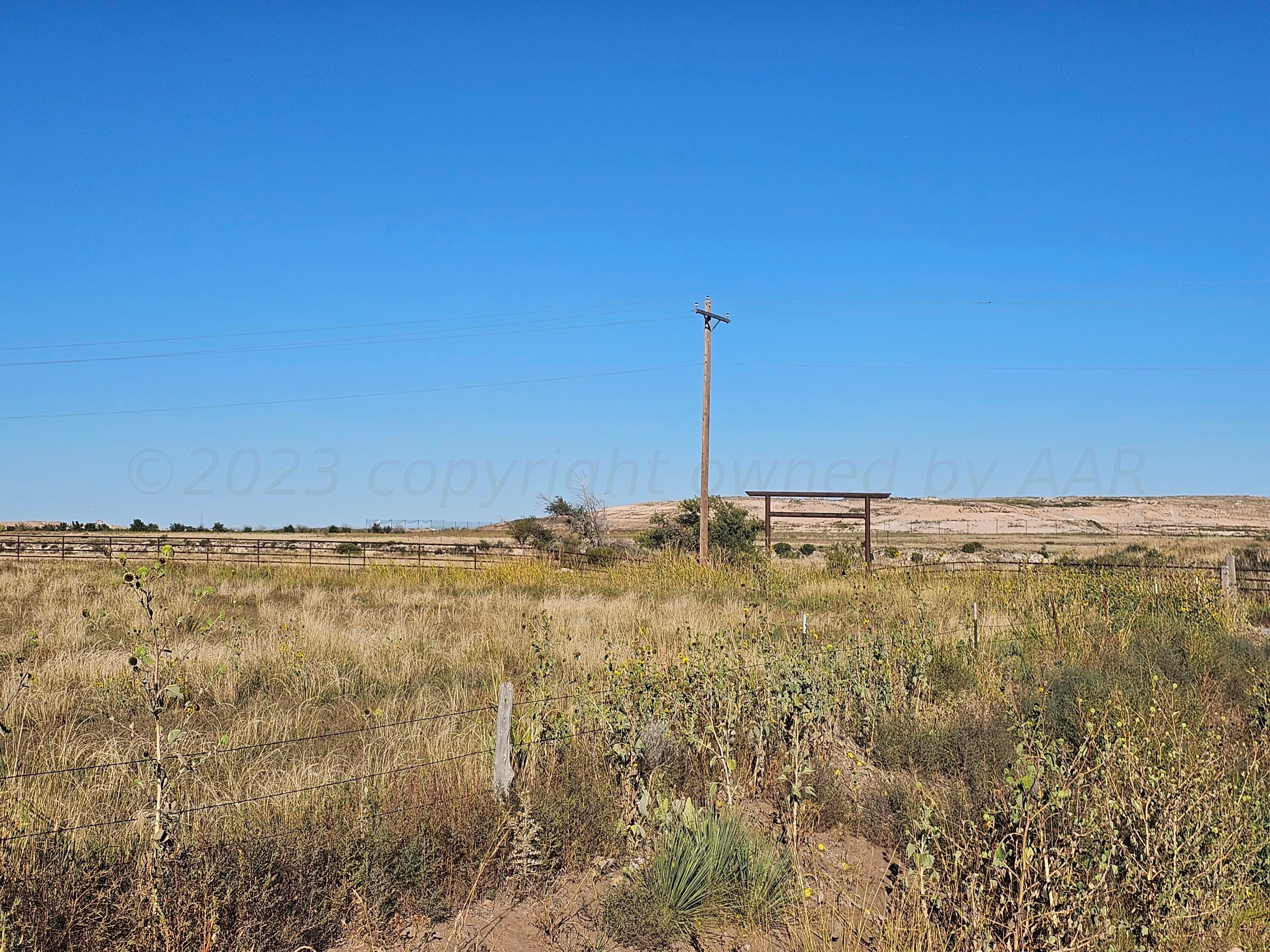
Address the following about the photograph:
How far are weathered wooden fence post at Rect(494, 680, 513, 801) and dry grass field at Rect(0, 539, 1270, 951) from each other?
118 mm

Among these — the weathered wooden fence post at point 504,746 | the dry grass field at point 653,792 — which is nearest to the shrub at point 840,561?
the dry grass field at point 653,792

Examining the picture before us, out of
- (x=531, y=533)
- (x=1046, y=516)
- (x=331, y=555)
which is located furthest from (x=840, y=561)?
(x=1046, y=516)

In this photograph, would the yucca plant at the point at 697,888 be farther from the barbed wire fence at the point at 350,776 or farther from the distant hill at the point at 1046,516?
the distant hill at the point at 1046,516

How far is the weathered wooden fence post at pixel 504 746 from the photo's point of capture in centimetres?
588

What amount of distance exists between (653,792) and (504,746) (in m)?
1.06

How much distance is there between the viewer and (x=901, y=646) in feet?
32.8

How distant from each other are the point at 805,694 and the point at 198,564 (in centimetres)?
2714

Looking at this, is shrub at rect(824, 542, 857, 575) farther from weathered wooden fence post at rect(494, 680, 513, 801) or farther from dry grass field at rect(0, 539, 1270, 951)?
weathered wooden fence post at rect(494, 680, 513, 801)

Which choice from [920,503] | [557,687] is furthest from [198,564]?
[920,503]

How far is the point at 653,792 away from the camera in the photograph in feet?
20.1

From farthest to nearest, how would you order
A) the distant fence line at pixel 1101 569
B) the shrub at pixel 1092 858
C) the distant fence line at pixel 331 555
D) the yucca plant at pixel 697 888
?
1. the distant fence line at pixel 331 555
2. the distant fence line at pixel 1101 569
3. the yucca plant at pixel 697 888
4. the shrub at pixel 1092 858

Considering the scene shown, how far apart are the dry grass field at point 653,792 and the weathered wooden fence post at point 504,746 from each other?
4.7 inches

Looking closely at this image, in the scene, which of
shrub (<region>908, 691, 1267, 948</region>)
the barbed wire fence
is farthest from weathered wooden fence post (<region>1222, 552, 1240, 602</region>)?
shrub (<region>908, 691, 1267, 948</region>)

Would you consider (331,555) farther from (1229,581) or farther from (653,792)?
(653,792)
